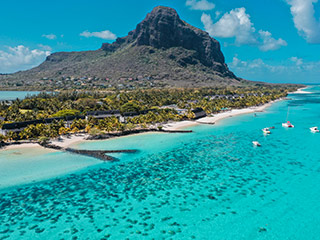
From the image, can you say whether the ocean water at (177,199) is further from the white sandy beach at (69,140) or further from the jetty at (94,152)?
the white sandy beach at (69,140)

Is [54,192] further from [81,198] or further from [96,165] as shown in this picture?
[96,165]

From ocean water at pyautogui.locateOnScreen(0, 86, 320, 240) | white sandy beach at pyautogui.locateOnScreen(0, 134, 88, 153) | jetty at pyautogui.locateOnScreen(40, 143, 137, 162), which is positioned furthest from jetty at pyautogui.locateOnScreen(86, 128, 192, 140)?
ocean water at pyautogui.locateOnScreen(0, 86, 320, 240)

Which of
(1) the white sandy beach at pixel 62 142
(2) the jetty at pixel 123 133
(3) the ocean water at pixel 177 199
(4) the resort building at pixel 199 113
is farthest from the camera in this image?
(4) the resort building at pixel 199 113

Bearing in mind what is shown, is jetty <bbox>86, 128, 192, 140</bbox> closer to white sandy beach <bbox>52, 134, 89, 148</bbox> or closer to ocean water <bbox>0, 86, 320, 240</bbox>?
white sandy beach <bbox>52, 134, 89, 148</bbox>

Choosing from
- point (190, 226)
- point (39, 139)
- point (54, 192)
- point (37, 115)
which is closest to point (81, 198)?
point (54, 192)

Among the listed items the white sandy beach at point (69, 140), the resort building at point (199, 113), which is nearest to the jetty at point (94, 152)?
the white sandy beach at point (69, 140)

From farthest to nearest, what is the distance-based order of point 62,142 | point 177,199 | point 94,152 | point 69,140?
point 69,140, point 62,142, point 94,152, point 177,199

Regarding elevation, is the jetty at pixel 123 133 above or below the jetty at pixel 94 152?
above

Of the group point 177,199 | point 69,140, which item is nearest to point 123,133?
point 69,140

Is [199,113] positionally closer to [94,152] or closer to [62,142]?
[94,152]
